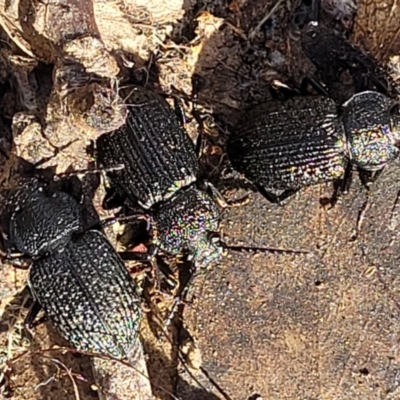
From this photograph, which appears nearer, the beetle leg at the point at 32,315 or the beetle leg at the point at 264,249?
the beetle leg at the point at 32,315

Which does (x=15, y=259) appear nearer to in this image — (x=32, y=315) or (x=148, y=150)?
(x=32, y=315)

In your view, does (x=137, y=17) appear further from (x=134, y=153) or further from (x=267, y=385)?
(x=267, y=385)

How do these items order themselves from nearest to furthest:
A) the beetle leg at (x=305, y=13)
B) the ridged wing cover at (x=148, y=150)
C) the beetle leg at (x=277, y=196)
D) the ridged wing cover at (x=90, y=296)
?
the ridged wing cover at (x=90, y=296)
the ridged wing cover at (x=148, y=150)
the beetle leg at (x=277, y=196)
the beetle leg at (x=305, y=13)

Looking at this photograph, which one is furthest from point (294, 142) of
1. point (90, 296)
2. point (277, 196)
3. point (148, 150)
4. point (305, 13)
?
point (90, 296)

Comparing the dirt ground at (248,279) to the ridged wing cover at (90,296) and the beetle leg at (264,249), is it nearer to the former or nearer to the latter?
the beetle leg at (264,249)

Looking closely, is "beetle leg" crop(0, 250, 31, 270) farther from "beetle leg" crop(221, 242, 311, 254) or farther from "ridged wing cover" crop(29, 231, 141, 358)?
"beetle leg" crop(221, 242, 311, 254)

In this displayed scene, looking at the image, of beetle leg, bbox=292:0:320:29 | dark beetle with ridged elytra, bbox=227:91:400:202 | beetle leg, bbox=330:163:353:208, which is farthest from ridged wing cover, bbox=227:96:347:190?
beetle leg, bbox=292:0:320:29

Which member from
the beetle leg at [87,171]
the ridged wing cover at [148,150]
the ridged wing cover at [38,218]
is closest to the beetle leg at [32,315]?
the ridged wing cover at [38,218]

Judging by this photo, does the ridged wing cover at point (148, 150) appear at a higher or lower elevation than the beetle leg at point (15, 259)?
higher
